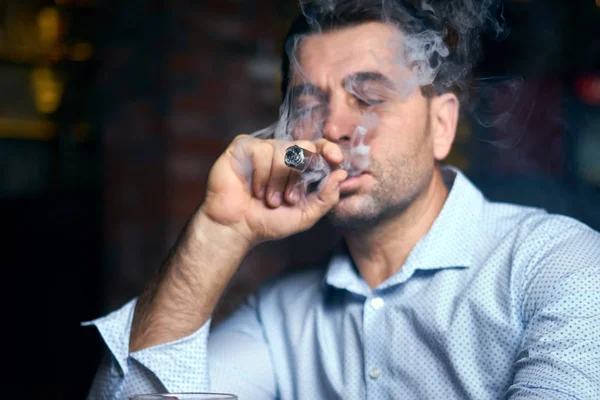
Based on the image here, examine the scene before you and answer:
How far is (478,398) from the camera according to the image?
5.26 ft

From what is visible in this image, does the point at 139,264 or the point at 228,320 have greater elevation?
the point at 228,320

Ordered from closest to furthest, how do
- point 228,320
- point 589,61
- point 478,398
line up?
point 478,398 < point 228,320 < point 589,61

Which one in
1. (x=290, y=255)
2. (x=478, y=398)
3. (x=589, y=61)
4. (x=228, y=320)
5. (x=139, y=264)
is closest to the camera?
(x=478, y=398)

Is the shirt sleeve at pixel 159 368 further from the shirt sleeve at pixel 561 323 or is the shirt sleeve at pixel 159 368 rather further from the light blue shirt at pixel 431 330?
the shirt sleeve at pixel 561 323

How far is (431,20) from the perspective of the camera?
1907 mm

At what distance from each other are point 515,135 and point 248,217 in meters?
2.74

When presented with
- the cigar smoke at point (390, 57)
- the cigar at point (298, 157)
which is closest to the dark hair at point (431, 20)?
the cigar smoke at point (390, 57)

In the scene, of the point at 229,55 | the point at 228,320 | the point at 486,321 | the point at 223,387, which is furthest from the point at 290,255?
the point at 486,321

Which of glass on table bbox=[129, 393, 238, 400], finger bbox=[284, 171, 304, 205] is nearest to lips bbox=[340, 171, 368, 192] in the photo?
finger bbox=[284, 171, 304, 205]

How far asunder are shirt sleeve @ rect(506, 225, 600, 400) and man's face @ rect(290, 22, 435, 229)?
399mm

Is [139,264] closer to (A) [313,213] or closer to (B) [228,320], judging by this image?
(B) [228,320]

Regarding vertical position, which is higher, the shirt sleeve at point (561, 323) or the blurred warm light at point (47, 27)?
the blurred warm light at point (47, 27)

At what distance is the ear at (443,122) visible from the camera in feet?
6.57

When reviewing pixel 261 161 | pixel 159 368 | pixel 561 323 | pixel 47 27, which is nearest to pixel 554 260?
pixel 561 323
